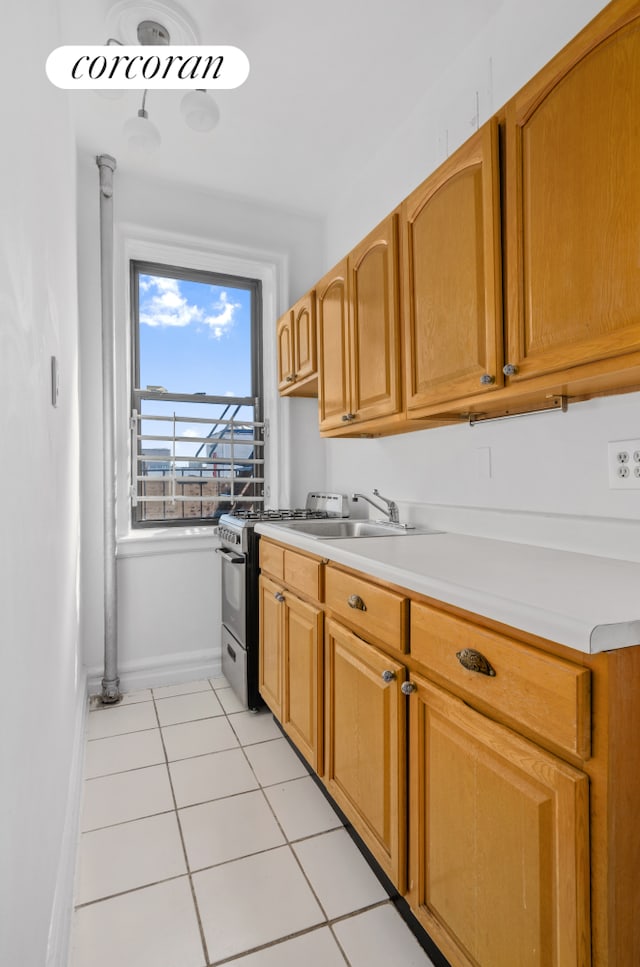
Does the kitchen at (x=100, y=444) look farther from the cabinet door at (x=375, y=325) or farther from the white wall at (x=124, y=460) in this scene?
the cabinet door at (x=375, y=325)

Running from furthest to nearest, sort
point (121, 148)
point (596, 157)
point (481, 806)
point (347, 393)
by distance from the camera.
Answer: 1. point (121, 148)
2. point (347, 393)
3. point (596, 157)
4. point (481, 806)

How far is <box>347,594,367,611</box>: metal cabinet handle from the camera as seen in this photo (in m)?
1.43

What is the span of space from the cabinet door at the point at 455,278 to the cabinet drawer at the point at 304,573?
68 cm

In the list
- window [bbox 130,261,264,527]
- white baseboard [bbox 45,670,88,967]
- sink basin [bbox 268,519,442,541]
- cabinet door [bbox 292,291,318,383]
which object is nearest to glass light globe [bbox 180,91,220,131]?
cabinet door [bbox 292,291,318,383]

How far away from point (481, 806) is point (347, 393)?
1.62 meters

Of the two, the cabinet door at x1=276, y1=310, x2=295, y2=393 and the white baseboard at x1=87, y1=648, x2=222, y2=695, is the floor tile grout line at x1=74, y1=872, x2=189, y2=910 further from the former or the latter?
the cabinet door at x1=276, y1=310, x2=295, y2=393

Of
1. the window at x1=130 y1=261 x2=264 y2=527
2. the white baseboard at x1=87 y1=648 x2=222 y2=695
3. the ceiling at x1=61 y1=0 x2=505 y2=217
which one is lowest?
the white baseboard at x1=87 y1=648 x2=222 y2=695

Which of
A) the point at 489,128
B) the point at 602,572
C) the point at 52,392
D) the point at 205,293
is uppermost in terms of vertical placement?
the point at 205,293

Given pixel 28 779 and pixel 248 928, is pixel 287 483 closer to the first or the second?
pixel 248 928

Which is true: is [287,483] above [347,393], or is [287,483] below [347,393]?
below

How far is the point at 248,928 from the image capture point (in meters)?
1.27

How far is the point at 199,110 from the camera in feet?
6.23

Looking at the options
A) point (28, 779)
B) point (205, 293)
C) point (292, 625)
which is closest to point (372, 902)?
point (292, 625)

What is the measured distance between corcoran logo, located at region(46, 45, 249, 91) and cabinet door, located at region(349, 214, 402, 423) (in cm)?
86
